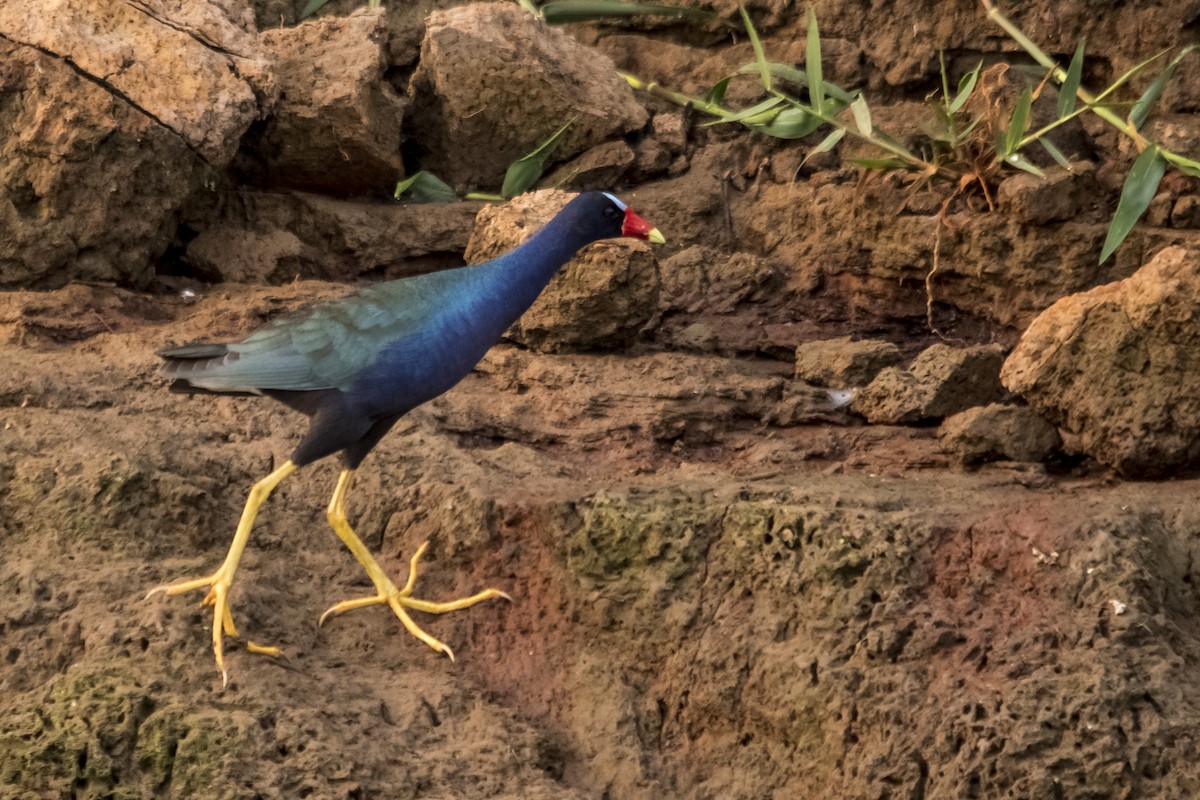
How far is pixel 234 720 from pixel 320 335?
1.13m

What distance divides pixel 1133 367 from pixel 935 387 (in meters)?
0.71

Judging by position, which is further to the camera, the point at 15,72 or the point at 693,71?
the point at 693,71

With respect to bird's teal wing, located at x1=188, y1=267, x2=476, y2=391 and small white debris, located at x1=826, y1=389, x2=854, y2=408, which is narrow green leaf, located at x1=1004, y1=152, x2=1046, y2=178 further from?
bird's teal wing, located at x1=188, y1=267, x2=476, y2=391

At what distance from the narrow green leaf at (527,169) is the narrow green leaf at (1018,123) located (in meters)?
1.88

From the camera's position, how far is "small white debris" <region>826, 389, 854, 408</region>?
16.6 feet

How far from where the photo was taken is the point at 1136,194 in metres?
4.77

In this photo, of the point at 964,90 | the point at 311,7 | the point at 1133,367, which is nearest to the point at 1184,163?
Result: the point at 964,90

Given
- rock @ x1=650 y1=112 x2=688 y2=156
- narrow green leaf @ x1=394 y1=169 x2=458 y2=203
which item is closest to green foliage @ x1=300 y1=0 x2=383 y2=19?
narrow green leaf @ x1=394 y1=169 x2=458 y2=203

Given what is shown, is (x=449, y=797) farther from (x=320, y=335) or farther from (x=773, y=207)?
(x=773, y=207)

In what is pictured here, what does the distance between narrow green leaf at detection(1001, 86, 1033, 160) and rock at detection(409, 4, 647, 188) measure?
5.77 feet

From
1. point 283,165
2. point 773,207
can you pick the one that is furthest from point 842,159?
point 283,165

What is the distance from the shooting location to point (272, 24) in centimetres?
686

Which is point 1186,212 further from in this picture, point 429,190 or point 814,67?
point 429,190

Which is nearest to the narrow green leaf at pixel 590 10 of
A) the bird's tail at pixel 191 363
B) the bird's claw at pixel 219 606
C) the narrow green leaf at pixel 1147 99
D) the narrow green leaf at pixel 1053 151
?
the narrow green leaf at pixel 1053 151
